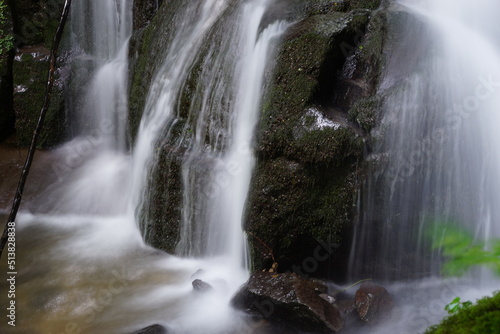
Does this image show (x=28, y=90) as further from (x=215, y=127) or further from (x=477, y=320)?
(x=477, y=320)

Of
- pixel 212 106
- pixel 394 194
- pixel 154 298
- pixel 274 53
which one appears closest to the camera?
pixel 394 194

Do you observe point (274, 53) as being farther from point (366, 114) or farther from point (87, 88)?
point (87, 88)

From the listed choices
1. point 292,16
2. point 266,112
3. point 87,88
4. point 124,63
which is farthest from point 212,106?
point 87,88

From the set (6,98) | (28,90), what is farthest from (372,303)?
(6,98)

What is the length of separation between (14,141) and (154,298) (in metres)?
6.10

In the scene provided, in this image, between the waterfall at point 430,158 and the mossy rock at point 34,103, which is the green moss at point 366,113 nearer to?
the waterfall at point 430,158

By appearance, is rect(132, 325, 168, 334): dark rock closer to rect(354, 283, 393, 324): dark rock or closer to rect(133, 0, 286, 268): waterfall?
rect(133, 0, 286, 268): waterfall

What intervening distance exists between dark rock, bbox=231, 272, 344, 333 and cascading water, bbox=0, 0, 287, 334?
9.0 inches

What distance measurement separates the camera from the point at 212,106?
19.3 feet

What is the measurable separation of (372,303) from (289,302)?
80 centimetres

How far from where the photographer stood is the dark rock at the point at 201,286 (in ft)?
15.8

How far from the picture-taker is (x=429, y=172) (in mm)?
4320

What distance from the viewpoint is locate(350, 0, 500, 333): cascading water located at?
4160 millimetres

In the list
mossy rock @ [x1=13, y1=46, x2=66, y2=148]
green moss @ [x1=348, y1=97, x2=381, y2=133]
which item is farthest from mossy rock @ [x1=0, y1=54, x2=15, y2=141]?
green moss @ [x1=348, y1=97, x2=381, y2=133]
